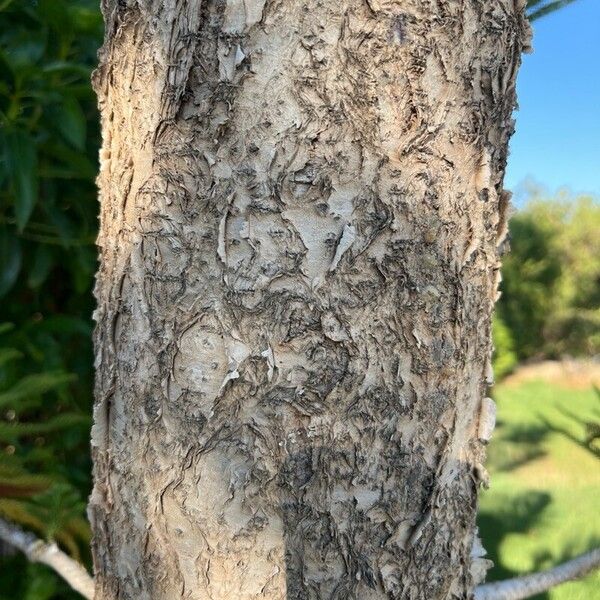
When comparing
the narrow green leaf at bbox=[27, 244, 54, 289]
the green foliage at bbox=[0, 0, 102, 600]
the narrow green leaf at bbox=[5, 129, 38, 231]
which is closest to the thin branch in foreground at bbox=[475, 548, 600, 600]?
the green foliage at bbox=[0, 0, 102, 600]

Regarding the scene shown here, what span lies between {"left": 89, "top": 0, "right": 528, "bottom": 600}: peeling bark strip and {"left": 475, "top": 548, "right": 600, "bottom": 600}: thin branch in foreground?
1.07ft

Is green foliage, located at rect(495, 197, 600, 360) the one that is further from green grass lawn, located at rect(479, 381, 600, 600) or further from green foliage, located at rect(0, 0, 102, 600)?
green foliage, located at rect(0, 0, 102, 600)

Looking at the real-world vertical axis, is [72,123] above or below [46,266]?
above

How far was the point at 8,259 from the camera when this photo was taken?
219 centimetres

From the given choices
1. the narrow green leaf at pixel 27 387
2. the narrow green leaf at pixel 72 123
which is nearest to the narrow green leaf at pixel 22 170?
the narrow green leaf at pixel 72 123

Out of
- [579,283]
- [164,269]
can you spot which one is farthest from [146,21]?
[579,283]

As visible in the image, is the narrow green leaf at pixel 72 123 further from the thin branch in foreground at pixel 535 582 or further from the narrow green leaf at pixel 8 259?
the thin branch in foreground at pixel 535 582

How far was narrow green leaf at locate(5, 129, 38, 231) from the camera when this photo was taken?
6.09 ft

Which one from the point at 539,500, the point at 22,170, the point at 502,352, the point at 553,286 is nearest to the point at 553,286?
the point at 553,286

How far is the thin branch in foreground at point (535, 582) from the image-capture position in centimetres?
139

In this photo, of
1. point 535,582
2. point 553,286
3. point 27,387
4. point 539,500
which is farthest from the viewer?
point 553,286

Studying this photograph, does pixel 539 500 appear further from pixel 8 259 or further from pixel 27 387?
pixel 27 387

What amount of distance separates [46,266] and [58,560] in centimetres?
114

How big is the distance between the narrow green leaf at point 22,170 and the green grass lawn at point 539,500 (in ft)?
4.99
